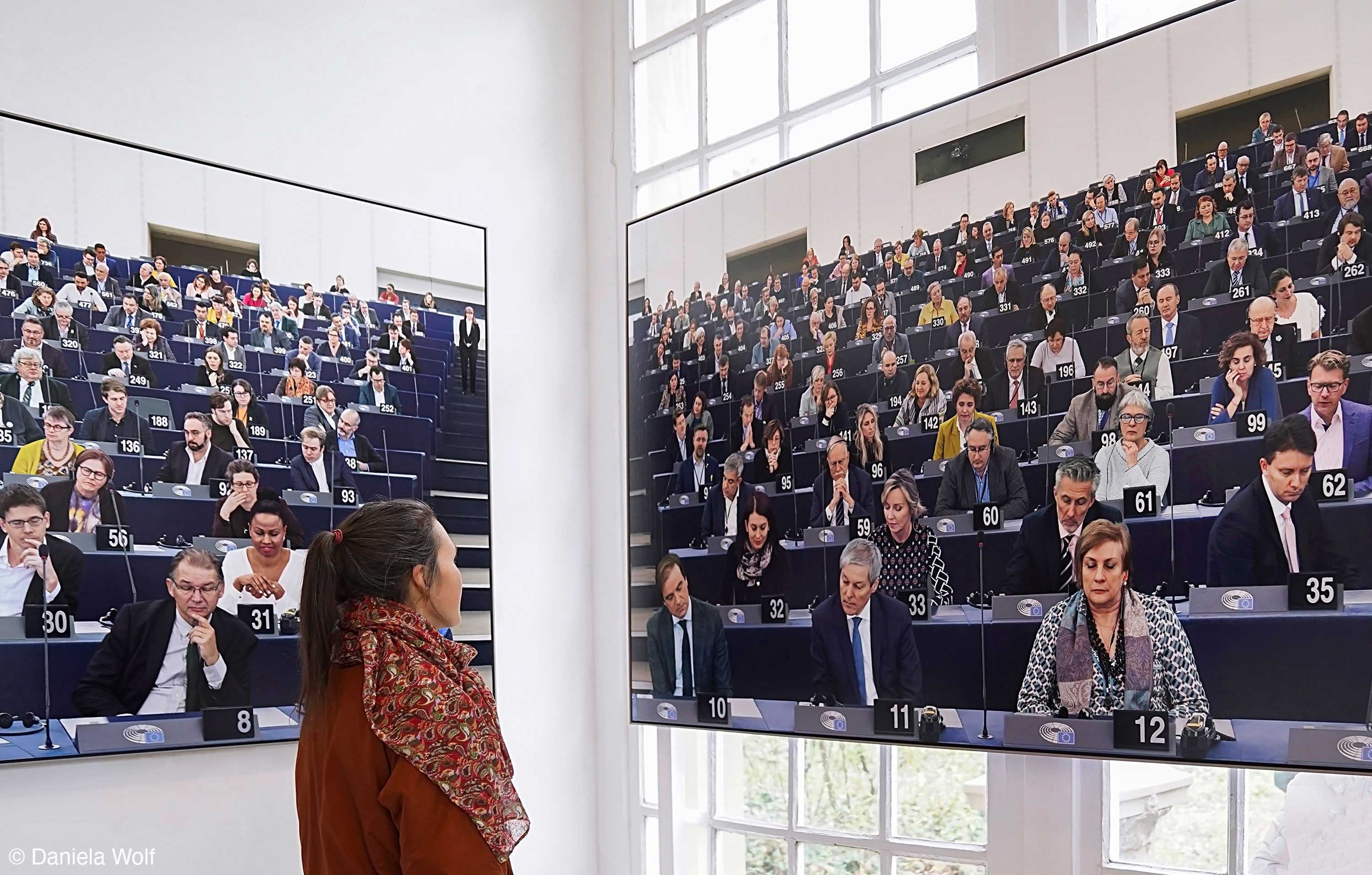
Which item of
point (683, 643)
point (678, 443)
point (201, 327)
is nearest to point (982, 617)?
point (683, 643)

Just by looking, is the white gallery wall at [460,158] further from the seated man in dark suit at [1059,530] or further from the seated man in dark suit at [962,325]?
the seated man in dark suit at [1059,530]

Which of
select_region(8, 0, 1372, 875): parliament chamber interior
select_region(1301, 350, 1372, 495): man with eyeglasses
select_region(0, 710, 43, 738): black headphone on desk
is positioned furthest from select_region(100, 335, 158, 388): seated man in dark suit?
select_region(1301, 350, 1372, 495): man with eyeglasses

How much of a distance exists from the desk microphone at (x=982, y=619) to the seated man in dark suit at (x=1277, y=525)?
415mm

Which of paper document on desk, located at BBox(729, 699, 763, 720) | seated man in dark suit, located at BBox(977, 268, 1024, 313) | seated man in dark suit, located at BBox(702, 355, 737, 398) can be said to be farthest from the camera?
seated man in dark suit, located at BBox(702, 355, 737, 398)

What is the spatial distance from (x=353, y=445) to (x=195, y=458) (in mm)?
363

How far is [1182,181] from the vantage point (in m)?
1.78

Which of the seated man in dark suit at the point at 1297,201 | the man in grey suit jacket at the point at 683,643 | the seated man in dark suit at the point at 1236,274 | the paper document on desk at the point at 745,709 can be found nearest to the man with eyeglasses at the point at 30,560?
the man in grey suit jacket at the point at 683,643

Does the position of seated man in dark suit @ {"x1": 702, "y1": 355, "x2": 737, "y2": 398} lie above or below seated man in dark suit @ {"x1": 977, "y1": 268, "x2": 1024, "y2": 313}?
below

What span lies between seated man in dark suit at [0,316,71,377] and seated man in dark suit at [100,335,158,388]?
0.25ft

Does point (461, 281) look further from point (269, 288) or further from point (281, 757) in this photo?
point (281, 757)

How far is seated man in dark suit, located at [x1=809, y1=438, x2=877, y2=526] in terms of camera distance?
2.24 metres

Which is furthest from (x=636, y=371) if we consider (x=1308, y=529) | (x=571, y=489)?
(x=1308, y=529)

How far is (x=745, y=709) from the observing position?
2.47m

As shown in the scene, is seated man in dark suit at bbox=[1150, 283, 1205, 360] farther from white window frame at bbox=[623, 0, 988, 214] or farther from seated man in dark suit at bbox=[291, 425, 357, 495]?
seated man in dark suit at bbox=[291, 425, 357, 495]
